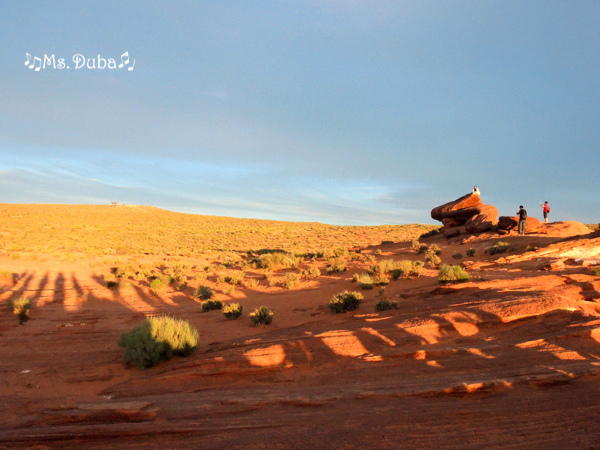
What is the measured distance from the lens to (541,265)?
14.0 metres

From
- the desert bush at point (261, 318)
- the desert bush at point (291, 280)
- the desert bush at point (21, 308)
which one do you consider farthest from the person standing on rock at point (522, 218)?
the desert bush at point (21, 308)

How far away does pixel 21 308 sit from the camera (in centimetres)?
1282

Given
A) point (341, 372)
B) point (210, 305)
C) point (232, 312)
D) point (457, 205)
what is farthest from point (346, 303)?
point (457, 205)

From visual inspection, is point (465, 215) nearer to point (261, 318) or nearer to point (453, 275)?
point (453, 275)

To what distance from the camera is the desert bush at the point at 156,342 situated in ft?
26.7

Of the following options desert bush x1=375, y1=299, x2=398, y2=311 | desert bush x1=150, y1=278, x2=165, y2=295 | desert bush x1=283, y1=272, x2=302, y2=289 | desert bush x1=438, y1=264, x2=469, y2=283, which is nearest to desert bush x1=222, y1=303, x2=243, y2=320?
desert bush x1=375, y1=299, x2=398, y2=311

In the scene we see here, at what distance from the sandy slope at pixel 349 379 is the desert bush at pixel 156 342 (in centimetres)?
31

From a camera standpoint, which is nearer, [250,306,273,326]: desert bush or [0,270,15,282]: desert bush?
[250,306,273,326]: desert bush

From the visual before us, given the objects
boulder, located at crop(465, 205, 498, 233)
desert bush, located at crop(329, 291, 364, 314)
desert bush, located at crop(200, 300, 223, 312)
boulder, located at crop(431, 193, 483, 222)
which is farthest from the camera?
boulder, located at crop(431, 193, 483, 222)

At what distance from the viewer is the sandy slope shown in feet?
14.2

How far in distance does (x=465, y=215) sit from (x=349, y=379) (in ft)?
90.0

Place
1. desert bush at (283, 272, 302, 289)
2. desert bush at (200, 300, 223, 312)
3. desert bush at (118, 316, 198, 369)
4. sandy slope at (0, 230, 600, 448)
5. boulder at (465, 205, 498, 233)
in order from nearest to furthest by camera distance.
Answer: sandy slope at (0, 230, 600, 448) < desert bush at (118, 316, 198, 369) < desert bush at (200, 300, 223, 312) < desert bush at (283, 272, 302, 289) < boulder at (465, 205, 498, 233)

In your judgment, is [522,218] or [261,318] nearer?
[261,318]

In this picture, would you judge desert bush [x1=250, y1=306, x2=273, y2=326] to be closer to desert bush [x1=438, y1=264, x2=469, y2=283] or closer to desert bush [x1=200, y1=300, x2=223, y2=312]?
desert bush [x1=200, y1=300, x2=223, y2=312]
